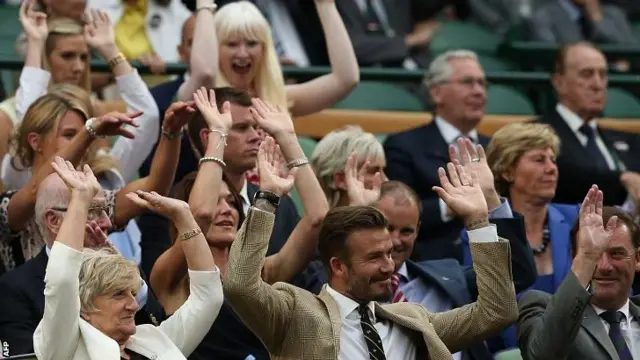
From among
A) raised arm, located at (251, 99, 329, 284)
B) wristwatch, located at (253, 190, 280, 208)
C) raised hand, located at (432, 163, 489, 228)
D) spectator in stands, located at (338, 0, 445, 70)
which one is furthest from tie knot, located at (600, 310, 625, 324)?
spectator in stands, located at (338, 0, 445, 70)

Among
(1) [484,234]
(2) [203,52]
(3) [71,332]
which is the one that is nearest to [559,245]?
→ (1) [484,234]

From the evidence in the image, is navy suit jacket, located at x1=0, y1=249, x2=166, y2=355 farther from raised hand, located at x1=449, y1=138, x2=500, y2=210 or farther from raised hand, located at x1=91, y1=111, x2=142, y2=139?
raised hand, located at x1=449, y1=138, x2=500, y2=210

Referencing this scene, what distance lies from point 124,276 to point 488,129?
4268mm

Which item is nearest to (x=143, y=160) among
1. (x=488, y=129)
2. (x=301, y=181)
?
(x=301, y=181)

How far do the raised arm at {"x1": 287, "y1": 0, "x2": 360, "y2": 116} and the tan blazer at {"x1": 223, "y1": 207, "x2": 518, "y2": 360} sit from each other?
194 centimetres

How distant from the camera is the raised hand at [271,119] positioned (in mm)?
6508

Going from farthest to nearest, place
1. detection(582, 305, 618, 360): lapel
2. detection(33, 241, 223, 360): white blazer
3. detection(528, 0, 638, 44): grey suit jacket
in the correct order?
1. detection(528, 0, 638, 44): grey suit jacket
2. detection(582, 305, 618, 360): lapel
3. detection(33, 241, 223, 360): white blazer

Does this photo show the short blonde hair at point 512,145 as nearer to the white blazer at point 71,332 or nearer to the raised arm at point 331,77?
the raised arm at point 331,77

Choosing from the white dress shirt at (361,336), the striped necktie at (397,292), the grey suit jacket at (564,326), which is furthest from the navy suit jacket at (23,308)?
the grey suit jacket at (564,326)

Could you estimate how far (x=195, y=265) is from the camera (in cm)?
592

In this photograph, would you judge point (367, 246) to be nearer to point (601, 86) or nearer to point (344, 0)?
point (601, 86)

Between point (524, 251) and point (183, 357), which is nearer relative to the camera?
point (183, 357)

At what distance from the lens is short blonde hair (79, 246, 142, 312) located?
558 centimetres

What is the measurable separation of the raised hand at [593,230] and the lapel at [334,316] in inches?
35.3
